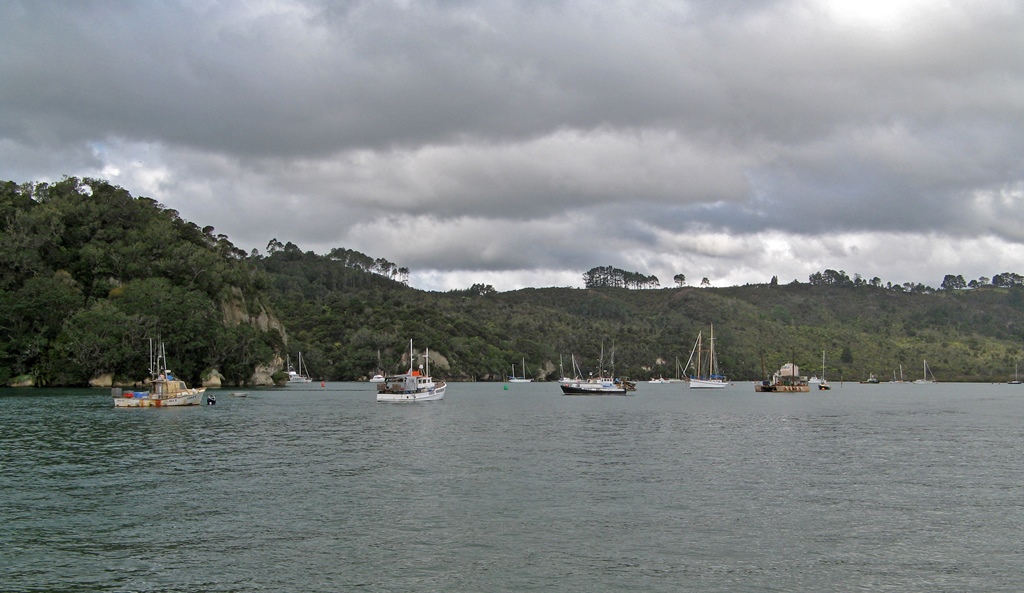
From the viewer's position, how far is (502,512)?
31.0 meters

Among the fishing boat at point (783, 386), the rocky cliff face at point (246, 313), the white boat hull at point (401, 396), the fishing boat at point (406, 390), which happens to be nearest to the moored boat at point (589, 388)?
the fishing boat at point (406, 390)

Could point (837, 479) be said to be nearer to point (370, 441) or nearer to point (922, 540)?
point (922, 540)

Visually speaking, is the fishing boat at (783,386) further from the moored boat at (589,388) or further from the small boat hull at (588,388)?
the small boat hull at (588,388)

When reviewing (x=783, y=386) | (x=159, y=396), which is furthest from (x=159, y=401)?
(x=783, y=386)

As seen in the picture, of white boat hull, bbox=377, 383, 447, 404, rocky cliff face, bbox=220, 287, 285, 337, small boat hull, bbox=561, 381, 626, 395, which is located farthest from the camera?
rocky cliff face, bbox=220, 287, 285, 337

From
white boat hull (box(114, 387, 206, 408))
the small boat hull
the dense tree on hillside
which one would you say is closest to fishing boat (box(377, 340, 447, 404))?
white boat hull (box(114, 387, 206, 408))

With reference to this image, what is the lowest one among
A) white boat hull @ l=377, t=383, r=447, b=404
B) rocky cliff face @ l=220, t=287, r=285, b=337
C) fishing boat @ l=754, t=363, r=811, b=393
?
fishing boat @ l=754, t=363, r=811, b=393

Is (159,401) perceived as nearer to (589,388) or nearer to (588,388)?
(588,388)

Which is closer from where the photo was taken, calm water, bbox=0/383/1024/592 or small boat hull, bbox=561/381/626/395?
calm water, bbox=0/383/1024/592

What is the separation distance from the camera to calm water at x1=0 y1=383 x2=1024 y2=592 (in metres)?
22.7

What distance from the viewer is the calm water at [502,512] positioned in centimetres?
2266

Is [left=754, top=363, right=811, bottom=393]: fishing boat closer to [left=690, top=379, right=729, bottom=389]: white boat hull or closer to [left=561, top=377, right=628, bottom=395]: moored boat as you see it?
[left=690, top=379, right=729, bottom=389]: white boat hull

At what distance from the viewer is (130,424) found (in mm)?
68188

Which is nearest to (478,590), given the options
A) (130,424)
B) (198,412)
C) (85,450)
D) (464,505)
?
(464,505)
